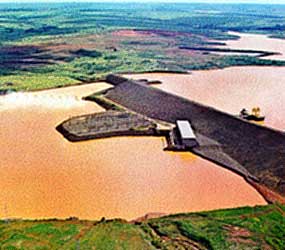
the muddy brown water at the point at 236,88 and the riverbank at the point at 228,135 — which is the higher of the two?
the riverbank at the point at 228,135

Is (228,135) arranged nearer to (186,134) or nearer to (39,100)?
(186,134)

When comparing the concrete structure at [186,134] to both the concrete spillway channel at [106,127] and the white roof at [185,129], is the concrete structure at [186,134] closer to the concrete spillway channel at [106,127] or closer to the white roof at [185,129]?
the white roof at [185,129]

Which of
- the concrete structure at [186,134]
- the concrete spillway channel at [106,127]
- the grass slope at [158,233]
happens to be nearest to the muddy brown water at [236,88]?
the concrete structure at [186,134]

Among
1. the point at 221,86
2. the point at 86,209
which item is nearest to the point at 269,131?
the point at 86,209

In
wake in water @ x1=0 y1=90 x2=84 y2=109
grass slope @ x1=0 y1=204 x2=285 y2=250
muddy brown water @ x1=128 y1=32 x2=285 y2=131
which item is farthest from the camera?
wake in water @ x1=0 y1=90 x2=84 y2=109

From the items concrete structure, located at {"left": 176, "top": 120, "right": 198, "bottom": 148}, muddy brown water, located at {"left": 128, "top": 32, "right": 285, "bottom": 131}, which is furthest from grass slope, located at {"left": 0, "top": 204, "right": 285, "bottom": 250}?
muddy brown water, located at {"left": 128, "top": 32, "right": 285, "bottom": 131}

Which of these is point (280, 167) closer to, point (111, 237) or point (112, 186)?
point (112, 186)

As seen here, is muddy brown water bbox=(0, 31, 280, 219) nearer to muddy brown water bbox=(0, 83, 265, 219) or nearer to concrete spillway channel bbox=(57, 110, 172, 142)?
muddy brown water bbox=(0, 83, 265, 219)
